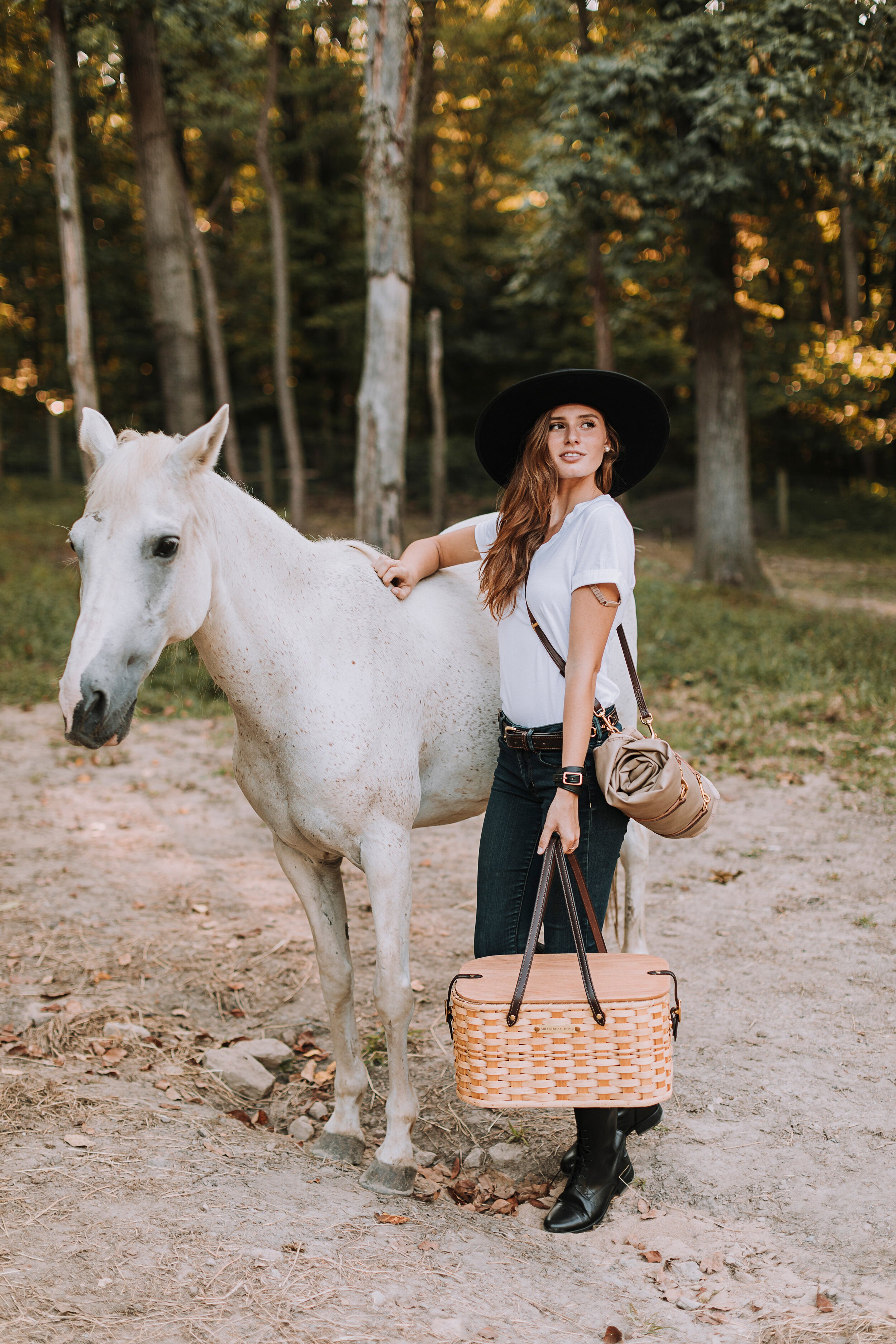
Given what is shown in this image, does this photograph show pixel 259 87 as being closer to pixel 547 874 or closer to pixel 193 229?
pixel 193 229

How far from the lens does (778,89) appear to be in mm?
9430

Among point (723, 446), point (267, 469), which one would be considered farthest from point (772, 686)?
point (267, 469)

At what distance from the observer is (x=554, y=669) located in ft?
8.26

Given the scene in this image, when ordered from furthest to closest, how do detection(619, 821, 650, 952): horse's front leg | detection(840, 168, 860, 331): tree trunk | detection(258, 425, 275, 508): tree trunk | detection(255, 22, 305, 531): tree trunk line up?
detection(258, 425, 275, 508): tree trunk < detection(840, 168, 860, 331): tree trunk < detection(255, 22, 305, 531): tree trunk < detection(619, 821, 650, 952): horse's front leg

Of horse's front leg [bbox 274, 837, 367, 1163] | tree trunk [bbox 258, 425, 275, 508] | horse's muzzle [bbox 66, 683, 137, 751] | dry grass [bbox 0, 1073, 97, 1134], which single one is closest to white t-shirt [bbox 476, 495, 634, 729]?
horse's front leg [bbox 274, 837, 367, 1163]

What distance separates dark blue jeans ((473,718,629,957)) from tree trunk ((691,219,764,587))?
34.7 feet

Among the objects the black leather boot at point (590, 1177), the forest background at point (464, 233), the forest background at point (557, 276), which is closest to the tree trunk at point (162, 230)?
the forest background at point (557, 276)

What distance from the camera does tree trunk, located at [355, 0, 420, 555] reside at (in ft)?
25.2

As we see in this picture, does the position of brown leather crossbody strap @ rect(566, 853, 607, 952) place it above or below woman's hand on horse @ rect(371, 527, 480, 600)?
below

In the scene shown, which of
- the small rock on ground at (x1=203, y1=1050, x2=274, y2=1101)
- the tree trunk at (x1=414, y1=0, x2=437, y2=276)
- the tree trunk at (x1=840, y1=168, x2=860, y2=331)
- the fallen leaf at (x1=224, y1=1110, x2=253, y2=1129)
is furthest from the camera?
the tree trunk at (x1=414, y1=0, x2=437, y2=276)

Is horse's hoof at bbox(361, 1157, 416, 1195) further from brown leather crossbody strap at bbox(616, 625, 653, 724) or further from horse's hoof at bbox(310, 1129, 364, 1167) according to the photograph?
brown leather crossbody strap at bbox(616, 625, 653, 724)

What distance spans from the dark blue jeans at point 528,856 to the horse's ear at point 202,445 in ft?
3.46

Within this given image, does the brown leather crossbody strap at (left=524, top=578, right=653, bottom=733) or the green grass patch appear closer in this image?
the brown leather crossbody strap at (left=524, top=578, right=653, bottom=733)

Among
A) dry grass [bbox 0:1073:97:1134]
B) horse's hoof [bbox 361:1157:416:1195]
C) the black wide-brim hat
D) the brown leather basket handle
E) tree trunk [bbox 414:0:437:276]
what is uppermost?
tree trunk [bbox 414:0:437:276]
